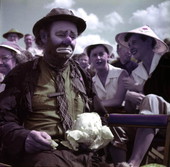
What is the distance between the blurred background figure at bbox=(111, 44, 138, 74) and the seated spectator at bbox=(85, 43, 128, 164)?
0.03m

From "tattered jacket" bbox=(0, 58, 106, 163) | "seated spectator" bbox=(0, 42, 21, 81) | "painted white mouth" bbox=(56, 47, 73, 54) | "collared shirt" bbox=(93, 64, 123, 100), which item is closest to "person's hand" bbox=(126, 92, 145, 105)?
"collared shirt" bbox=(93, 64, 123, 100)

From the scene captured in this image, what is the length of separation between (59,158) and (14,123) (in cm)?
29

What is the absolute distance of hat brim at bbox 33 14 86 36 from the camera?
1702 millimetres

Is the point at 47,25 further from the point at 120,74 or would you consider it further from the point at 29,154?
the point at 29,154

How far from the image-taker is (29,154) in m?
1.52

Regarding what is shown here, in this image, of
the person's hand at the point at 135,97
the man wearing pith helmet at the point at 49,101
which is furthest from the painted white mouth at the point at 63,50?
the person's hand at the point at 135,97

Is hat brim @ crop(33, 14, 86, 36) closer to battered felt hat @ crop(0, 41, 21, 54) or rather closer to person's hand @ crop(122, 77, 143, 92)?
battered felt hat @ crop(0, 41, 21, 54)

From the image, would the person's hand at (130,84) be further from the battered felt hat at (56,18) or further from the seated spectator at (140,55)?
the battered felt hat at (56,18)

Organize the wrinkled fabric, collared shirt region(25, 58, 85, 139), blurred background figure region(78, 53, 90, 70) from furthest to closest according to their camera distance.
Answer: blurred background figure region(78, 53, 90, 70) < the wrinkled fabric < collared shirt region(25, 58, 85, 139)

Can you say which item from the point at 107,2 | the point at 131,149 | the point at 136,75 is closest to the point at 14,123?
the point at 131,149

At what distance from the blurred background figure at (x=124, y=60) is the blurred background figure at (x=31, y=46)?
470 millimetres

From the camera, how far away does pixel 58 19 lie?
5.59 ft

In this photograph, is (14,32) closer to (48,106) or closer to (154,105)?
(48,106)

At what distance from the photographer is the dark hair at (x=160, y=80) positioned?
1.81 m
